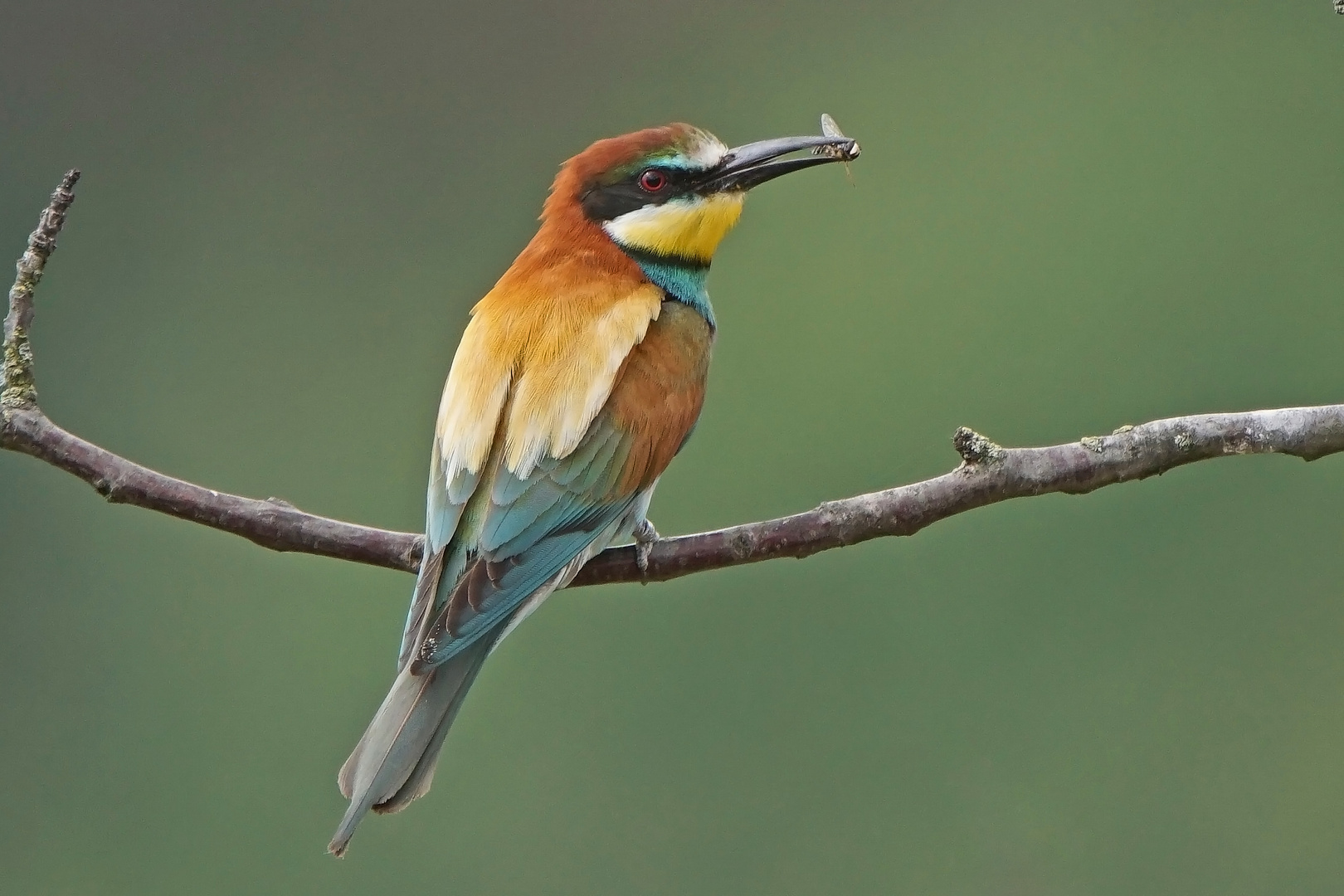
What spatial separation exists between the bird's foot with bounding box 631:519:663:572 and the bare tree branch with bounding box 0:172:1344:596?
1 centimetres

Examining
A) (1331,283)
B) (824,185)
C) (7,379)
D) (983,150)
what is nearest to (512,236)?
(824,185)

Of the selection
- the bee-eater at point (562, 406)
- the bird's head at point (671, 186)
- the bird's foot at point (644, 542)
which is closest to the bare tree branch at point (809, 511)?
the bird's foot at point (644, 542)

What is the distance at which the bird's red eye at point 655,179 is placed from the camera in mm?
2506

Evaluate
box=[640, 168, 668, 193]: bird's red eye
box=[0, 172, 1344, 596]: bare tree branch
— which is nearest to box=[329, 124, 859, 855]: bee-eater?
box=[640, 168, 668, 193]: bird's red eye

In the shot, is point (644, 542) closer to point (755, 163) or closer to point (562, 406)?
point (562, 406)

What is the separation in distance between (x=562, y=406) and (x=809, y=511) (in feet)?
1.48

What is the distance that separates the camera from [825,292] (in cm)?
445

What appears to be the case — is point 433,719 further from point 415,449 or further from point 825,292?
point 825,292

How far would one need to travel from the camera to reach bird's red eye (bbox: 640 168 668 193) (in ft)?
8.22

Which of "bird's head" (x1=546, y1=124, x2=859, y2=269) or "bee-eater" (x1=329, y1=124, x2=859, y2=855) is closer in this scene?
"bee-eater" (x1=329, y1=124, x2=859, y2=855)

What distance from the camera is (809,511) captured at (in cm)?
191

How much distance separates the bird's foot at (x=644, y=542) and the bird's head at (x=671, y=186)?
478 mm

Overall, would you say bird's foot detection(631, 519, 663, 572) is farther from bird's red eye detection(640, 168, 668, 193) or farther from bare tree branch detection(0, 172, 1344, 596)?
bird's red eye detection(640, 168, 668, 193)

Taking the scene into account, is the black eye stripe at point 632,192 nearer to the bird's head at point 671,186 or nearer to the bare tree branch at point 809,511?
the bird's head at point 671,186
